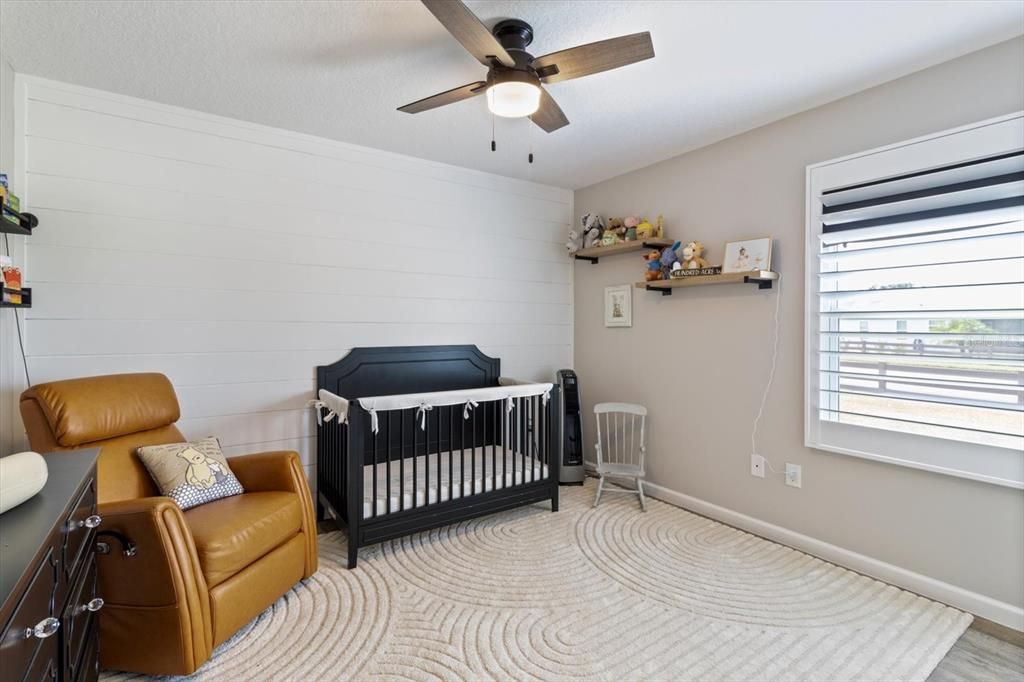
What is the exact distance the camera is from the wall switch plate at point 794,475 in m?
2.66

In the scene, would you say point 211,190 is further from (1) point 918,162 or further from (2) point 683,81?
(1) point 918,162

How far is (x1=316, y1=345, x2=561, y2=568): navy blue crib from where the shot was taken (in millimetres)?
2480

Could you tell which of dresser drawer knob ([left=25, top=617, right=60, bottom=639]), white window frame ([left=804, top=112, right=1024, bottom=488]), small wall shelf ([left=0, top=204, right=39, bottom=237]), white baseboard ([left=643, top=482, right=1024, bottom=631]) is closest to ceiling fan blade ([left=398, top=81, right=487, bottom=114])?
small wall shelf ([left=0, top=204, right=39, bottom=237])

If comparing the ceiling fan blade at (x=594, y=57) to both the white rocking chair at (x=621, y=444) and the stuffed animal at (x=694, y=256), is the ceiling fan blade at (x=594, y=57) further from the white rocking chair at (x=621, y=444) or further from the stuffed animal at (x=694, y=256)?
the white rocking chair at (x=621, y=444)

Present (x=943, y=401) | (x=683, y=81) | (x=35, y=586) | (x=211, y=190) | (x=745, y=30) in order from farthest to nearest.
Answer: (x=211, y=190) → (x=683, y=81) → (x=943, y=401) → (x=745, y=30) → (x=35, y=586)

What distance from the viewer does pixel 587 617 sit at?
203 centimetres

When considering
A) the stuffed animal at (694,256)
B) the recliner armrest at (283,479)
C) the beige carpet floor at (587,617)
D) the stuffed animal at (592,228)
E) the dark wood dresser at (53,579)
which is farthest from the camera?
the stuffed animal at (592,228)

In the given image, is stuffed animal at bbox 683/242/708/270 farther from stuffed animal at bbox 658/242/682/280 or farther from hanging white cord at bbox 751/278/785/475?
hanging white cord at bbox 751/278/785/475

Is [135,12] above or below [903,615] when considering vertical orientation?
above

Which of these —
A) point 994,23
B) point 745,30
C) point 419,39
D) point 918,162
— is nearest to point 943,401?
point 918,162

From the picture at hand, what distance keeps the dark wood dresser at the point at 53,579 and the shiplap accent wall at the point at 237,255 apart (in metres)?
1.44

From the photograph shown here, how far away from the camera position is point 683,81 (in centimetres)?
233

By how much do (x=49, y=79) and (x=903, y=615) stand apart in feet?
15.4

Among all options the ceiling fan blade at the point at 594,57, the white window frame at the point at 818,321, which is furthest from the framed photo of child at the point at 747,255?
the ceiling fan blade at the point at 594,57
